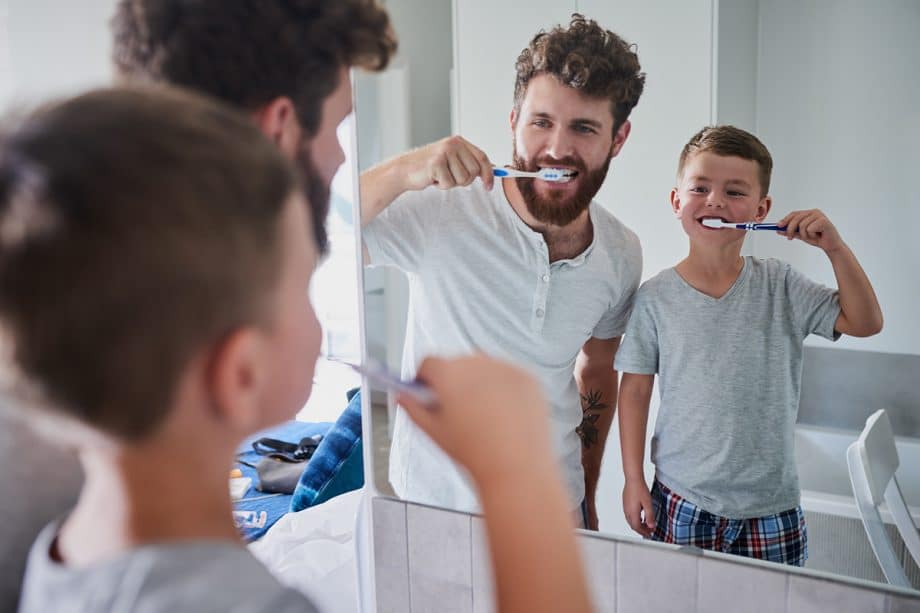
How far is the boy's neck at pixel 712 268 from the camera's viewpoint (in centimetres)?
94

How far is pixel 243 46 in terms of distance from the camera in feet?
1.99

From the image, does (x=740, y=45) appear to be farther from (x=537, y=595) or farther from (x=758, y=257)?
(x=537, y=595)

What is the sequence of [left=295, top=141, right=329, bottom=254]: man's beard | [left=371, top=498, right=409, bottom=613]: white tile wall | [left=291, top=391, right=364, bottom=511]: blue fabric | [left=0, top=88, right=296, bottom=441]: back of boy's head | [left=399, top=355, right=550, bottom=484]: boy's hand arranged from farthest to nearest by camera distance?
[left=371, top=498, right=409, bottom=613]: white tile wall → [left=291, top=391, right=364, bottom=511]: blue fabric → [left=295, top=141, right=329, bottom=254]: man's beard → [left=399, top=355, right=550, bottom=484]: boy's hand → [left=0, top=88, right=296, bottom=441]: back of boy's head

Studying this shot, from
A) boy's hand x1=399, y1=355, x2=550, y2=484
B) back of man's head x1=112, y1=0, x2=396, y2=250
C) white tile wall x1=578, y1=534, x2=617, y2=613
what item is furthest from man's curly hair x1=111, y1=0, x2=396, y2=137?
white tile wall x1=578, y1=534, x2=617, y2=613

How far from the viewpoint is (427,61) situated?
109 cm

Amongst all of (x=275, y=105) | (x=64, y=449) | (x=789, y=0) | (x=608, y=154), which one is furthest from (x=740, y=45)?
(x=64, y=449)

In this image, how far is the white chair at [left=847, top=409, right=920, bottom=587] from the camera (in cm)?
90

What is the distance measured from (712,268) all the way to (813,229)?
12 centimetres

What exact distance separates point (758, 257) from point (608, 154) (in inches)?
8.7

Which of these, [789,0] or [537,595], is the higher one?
[789,0]

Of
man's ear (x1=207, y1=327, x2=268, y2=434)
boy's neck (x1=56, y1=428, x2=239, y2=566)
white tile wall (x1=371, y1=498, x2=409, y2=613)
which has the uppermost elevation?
man's ear (x1=207, y1=327, x2=268, y2=434)

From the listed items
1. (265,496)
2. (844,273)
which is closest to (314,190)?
(265,496)

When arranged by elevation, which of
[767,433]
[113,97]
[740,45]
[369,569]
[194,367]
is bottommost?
[369,569]

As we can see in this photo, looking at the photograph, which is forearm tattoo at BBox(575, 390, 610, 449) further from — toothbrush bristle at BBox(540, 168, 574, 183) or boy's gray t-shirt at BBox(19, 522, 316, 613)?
boy's gray t-shirt at BBox(19, 522, 316, 613)
